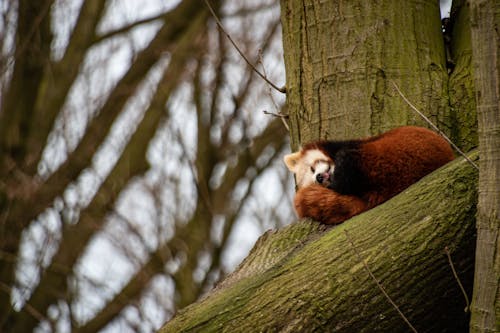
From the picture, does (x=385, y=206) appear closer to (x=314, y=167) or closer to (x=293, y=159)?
(x=314, y=167)

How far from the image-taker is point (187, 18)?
7.79 m

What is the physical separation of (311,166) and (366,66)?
718 millimetres

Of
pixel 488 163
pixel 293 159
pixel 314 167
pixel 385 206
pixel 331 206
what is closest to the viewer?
pixel 488 163

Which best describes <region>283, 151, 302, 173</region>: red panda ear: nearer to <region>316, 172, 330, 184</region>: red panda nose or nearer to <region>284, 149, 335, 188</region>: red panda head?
<region>284, 149, 335, 188</region>: red panda head

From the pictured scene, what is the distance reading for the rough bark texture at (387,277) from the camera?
2850mm

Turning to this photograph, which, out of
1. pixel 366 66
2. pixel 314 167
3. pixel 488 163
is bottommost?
pixel 488 163

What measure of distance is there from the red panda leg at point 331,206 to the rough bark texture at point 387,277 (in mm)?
487

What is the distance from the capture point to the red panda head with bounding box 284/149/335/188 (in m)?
4.16

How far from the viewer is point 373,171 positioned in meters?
3.56

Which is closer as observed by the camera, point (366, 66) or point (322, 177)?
point (366, 66)

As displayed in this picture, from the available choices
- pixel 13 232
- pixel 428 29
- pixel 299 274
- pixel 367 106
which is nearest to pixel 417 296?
pixel 299 274

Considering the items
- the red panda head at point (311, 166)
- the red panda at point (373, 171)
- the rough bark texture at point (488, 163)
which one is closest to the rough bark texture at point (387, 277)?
the rough bark texture at point (488, 163)

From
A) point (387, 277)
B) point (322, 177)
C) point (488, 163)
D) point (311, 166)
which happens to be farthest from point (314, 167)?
point (488, 163)

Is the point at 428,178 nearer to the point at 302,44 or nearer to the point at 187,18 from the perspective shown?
the point at 302,44
